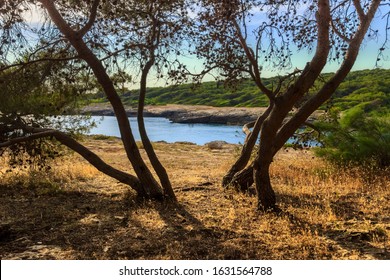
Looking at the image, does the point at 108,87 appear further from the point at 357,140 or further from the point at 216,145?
the point at 216,145

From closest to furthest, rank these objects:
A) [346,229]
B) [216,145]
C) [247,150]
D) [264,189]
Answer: [346,229]
[264,189]
[247,150]
[216,145]

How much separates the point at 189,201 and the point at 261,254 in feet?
14.5

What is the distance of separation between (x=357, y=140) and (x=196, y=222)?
29.4 ft

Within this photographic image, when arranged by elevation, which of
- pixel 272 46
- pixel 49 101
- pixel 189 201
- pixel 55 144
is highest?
pixel 272 46

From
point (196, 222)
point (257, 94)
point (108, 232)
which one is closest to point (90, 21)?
point (108, 232)

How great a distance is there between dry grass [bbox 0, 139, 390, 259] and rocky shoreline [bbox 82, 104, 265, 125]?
205ft

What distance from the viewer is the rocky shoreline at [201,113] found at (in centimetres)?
8031

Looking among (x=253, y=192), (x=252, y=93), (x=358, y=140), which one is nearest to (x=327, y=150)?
(x=358, y=140)

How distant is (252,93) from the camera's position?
341ft

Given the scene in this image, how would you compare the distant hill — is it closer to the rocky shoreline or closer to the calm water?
the rocky shoreline

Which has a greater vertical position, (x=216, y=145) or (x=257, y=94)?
(x=257, y=94)

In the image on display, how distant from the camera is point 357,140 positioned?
15.4m

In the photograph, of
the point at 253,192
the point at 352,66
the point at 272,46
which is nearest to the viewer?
the point at 352,66
